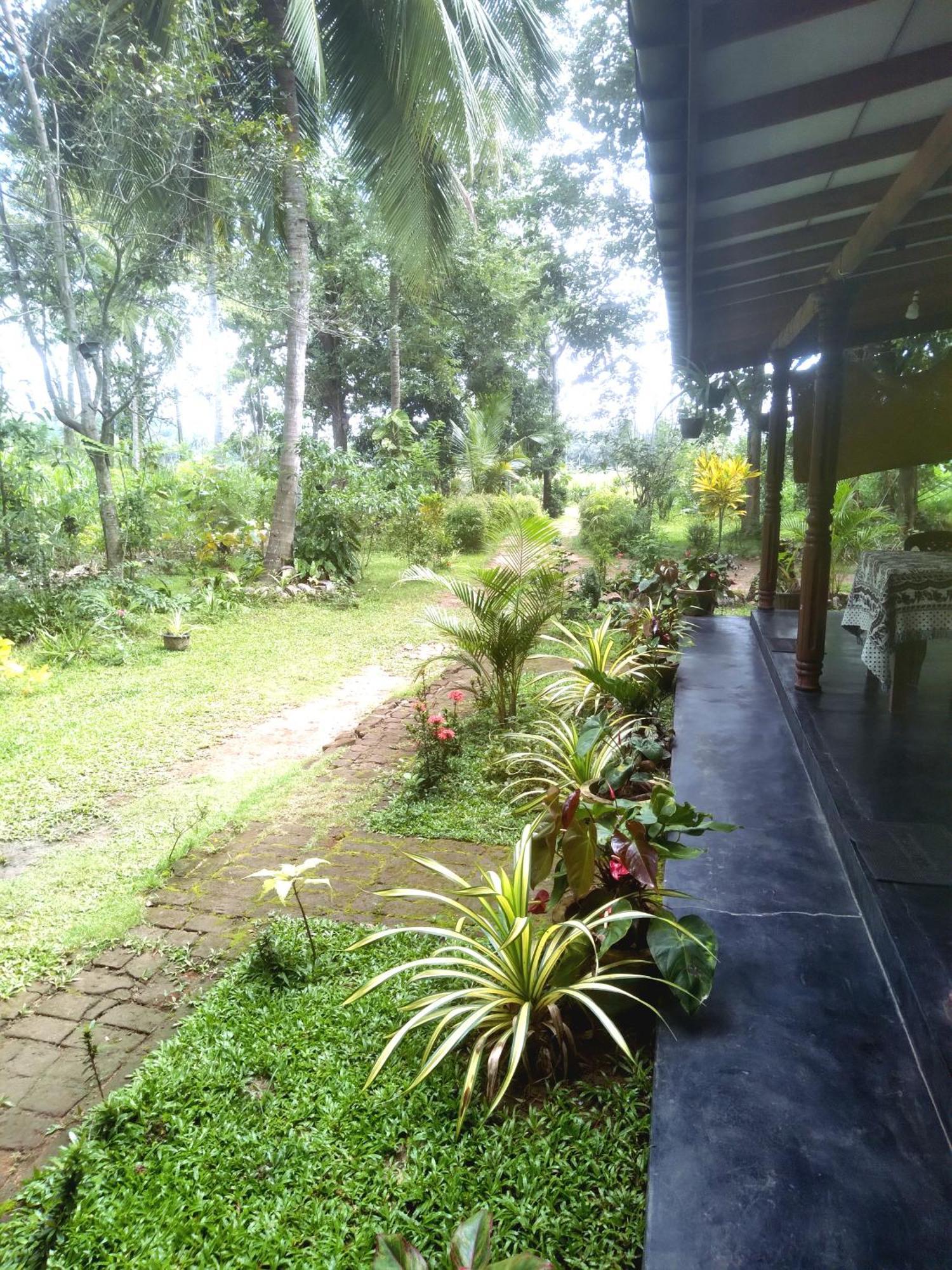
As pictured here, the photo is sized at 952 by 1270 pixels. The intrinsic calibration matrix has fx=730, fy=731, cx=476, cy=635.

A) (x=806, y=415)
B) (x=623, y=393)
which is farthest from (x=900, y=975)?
(x=623, y=393)

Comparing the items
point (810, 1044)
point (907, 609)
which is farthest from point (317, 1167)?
point (907, 609)

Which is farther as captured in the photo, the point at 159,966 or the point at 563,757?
the point at 563,757

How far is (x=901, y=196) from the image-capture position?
2391 mm

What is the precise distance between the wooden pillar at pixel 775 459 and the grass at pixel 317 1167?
4429 millimetres

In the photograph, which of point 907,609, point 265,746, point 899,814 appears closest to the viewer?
point 899,814

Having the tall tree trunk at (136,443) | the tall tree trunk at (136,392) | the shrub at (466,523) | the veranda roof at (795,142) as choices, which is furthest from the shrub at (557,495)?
the veranda roof at (795,142)

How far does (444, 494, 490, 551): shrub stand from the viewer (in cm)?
1207

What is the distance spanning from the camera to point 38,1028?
2.18 meters

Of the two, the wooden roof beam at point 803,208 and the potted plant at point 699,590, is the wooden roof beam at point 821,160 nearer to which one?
the wooden roof beam at point 803,208

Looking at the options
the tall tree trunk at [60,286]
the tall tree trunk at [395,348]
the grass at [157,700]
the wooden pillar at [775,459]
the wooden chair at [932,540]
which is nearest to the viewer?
the grass at [157,700]

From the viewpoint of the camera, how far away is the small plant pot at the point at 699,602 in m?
6.59

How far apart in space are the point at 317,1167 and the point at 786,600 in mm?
5535

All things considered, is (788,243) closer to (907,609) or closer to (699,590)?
(907,609)

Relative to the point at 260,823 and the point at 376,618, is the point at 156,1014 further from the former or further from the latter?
the point at 376,618
